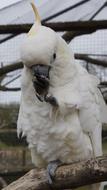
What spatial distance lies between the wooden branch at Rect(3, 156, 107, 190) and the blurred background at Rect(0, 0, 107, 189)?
85 centimetres

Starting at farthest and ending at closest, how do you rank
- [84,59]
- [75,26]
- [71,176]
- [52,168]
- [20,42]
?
[84,59]
[20,42]
[75,26]
[52,168]
[71,176]

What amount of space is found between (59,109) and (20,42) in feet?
2.64

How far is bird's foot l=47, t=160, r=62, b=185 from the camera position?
1.32 meters

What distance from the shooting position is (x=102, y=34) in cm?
277

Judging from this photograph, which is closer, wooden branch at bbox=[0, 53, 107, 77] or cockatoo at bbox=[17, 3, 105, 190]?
cockatoo at bbox=[17, 3, 105, 190]

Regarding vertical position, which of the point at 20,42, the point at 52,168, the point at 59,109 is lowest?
the point at 52,168

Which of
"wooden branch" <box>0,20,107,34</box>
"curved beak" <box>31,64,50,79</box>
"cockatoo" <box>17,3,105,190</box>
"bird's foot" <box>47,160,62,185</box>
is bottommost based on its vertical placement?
"bird's foot" <box>47,160,62,185</box>

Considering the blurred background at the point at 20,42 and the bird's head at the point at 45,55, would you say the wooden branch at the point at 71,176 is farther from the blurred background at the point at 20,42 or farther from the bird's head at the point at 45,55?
the blurred background at the point at 20,42

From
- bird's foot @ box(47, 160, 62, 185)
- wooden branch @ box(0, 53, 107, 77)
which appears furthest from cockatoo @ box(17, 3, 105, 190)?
wooden branch @ box(0, 53, 107, 77)

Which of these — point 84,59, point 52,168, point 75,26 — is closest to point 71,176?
point 52,168

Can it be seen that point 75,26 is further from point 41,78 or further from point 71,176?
point 71,176

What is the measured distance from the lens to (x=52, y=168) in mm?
1391

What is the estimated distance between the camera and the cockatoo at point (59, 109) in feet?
4.55

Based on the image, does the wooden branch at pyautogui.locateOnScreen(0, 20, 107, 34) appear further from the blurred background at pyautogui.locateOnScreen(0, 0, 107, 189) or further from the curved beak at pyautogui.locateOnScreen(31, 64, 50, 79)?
the curved beak at pyautogui.locateOnScreen(31, 64, 50, 79)
